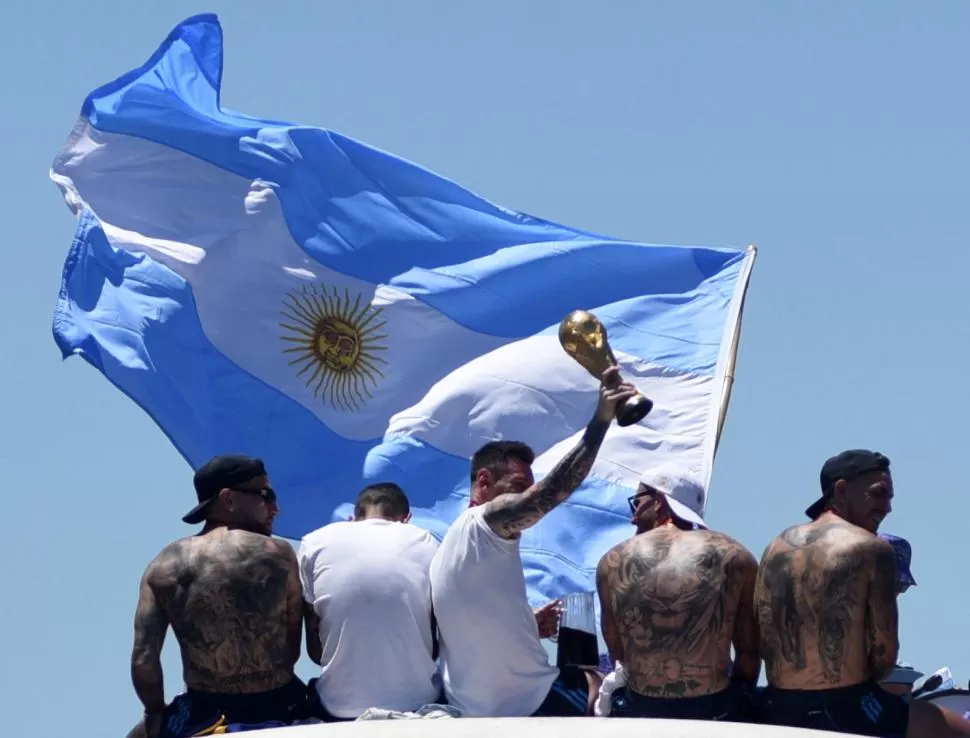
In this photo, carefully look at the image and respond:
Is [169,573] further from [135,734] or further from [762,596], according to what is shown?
[762,596]

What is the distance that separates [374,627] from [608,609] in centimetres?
100

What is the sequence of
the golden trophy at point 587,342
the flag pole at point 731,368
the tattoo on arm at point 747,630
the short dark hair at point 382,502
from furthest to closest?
the flag pole at point 731,368 < the short dark hair at point 382,502 < the tattoo on arm at point 747,630 < the golden trophy at point 587,342

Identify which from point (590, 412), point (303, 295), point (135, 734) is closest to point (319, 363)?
point (303, 295)

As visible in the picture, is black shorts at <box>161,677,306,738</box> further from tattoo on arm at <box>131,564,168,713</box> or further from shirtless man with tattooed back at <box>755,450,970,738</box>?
shirtless man with tattooed back at <box>755,450,970,738</box>

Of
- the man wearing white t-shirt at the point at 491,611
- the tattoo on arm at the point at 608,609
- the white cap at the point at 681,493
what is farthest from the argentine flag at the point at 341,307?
the man wearing white t-shirt at the point at 491,611

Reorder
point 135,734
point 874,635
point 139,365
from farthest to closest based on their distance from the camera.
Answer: point 139,365, point 135,734, point 874,635

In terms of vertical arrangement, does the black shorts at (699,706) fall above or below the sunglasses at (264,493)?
below

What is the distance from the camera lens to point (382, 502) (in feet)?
37.9

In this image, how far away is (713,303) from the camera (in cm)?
1606

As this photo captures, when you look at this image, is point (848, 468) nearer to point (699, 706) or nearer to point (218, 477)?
point (699, 706)

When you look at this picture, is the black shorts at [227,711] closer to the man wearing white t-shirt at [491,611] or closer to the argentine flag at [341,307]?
the man wearing white t-shirt at [491,611]

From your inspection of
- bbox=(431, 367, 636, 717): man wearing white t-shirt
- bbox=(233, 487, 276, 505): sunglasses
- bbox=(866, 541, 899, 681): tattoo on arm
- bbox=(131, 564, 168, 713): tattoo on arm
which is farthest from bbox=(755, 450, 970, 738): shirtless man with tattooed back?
bbox=(131, 564, 168, 713): tattoo on arm

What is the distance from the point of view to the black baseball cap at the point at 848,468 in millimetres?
11164

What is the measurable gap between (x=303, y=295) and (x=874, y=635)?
616cm
